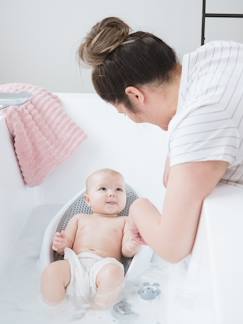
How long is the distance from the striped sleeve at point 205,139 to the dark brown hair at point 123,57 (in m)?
0.18

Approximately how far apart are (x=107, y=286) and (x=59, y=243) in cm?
24

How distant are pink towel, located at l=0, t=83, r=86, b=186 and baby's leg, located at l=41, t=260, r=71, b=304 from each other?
0.57m

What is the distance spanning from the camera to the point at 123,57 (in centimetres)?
90

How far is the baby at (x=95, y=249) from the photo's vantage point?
1201mm

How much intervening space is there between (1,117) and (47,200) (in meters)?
0.41

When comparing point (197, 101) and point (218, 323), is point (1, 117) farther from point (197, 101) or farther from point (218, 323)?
point (218, 323)

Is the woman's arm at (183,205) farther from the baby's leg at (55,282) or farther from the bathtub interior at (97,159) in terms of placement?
the bathtub interior at (97,159)

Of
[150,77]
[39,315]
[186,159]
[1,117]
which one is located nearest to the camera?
[186,159]

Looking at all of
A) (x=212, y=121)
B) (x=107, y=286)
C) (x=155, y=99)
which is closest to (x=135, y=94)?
(x=155, y=99)

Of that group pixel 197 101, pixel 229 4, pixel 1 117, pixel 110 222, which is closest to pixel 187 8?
pixel 229 4

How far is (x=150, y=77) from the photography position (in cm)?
91

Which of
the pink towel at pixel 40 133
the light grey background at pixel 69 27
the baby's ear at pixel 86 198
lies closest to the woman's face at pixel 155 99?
the baby's ear at pixel 86 198

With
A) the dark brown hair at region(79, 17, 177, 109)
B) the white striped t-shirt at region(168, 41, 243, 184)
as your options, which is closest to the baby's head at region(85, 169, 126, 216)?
the dark brown hair at region(79, 17, 177, 109)

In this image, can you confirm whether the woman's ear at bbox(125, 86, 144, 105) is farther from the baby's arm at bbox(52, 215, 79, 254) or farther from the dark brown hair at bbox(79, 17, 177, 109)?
the baby's arm at bbox(52, 215, 79, 254)
